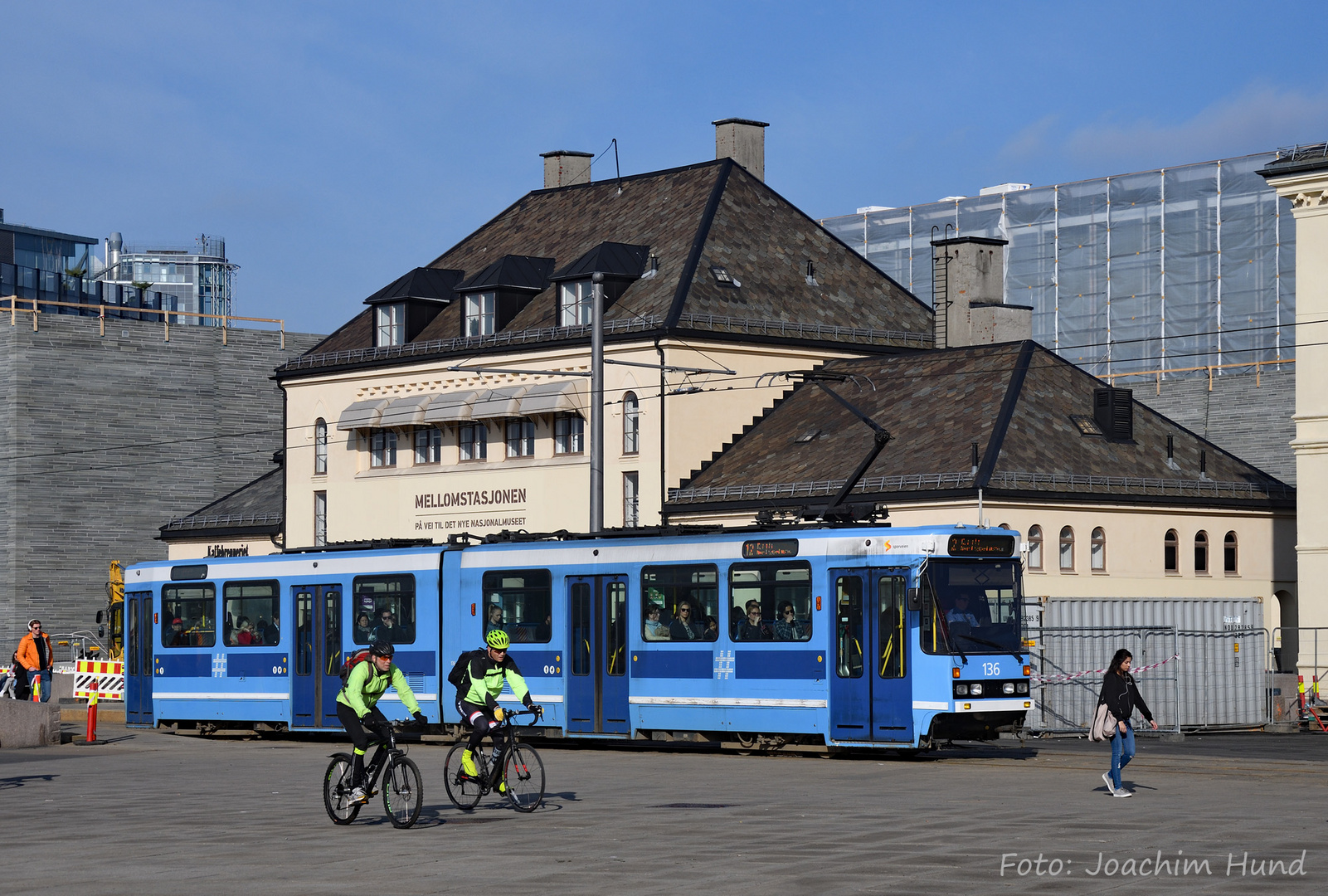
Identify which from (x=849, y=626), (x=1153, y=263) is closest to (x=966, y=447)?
(x=849, y=626)

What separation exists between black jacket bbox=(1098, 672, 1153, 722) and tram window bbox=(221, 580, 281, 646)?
684 inches

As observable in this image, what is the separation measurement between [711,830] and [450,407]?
3600 centimetres

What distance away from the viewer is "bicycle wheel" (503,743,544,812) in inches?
762

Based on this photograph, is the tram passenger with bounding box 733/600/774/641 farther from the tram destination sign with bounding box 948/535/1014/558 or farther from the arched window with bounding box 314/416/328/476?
the arched window with bounding box 314/416/328/476

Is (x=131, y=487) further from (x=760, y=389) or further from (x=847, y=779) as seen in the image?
(x=847, y=779)

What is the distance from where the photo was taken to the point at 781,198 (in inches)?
2191

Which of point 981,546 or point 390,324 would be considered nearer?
point 981,546

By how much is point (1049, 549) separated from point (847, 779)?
816 inches

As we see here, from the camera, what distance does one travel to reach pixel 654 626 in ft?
96.4

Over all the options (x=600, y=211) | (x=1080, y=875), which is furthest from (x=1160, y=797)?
(x=600, y=211)

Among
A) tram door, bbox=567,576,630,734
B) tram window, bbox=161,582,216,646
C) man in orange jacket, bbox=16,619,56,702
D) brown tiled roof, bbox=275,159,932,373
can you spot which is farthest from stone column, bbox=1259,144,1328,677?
man in orange jacket, bbox=16,619,56,702

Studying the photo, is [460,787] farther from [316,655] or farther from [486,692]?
[316,655]

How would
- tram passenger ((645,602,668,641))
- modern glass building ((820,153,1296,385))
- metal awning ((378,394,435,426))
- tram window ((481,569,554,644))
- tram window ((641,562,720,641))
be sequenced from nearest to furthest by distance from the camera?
tram window ((641,562,720,641)) < tram passenger ((645,602,668,641)) < tram window ((481,569,554,644)) < metal awning ((378,394,435,426)) < modern glass building ((820,153,1296,385))

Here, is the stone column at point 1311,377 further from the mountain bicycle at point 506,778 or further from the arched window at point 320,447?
the arched window at point 320,447
